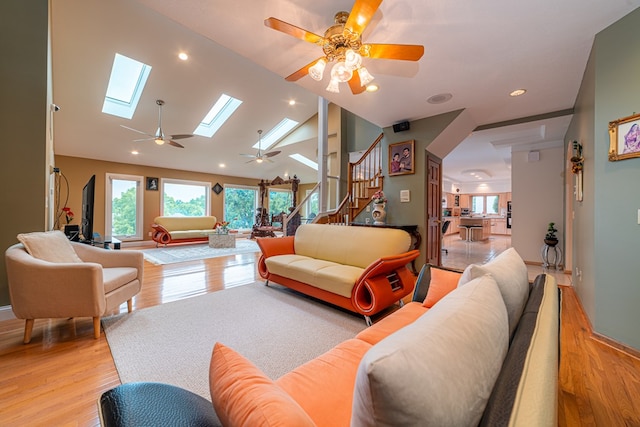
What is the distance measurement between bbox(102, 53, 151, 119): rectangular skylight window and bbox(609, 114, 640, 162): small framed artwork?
6.49 meters

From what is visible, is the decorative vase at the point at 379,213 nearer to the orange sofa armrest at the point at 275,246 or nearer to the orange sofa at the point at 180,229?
the orange sofa armrest at the point at 275,246

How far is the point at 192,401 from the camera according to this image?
649 mm

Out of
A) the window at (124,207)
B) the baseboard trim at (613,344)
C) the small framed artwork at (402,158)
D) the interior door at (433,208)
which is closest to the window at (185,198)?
the window at (124,207)

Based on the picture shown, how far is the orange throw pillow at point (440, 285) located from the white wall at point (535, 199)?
16.2 ft

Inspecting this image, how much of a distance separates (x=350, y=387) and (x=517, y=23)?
2.93m

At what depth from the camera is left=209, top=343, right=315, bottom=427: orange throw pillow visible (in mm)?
503

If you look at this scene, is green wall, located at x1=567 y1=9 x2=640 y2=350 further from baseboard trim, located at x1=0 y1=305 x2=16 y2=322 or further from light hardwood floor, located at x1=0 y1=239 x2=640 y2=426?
baseboard trim, located at x1=0 y1=305 x2=16 y2=322

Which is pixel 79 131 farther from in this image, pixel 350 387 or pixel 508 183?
pixel 508 183

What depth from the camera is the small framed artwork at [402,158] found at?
13.6 feet

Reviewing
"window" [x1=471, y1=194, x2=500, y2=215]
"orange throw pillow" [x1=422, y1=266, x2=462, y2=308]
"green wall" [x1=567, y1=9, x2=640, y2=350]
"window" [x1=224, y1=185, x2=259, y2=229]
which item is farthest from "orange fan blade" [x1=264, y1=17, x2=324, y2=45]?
"window" [x1=471, y1=194, x2=500, y2=215]

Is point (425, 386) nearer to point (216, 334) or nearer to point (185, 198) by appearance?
point (216, 334)

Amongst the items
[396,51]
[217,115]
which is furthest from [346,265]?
[217,115]

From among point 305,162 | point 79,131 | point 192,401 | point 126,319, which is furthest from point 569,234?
point 79,131

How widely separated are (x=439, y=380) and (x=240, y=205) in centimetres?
1015
